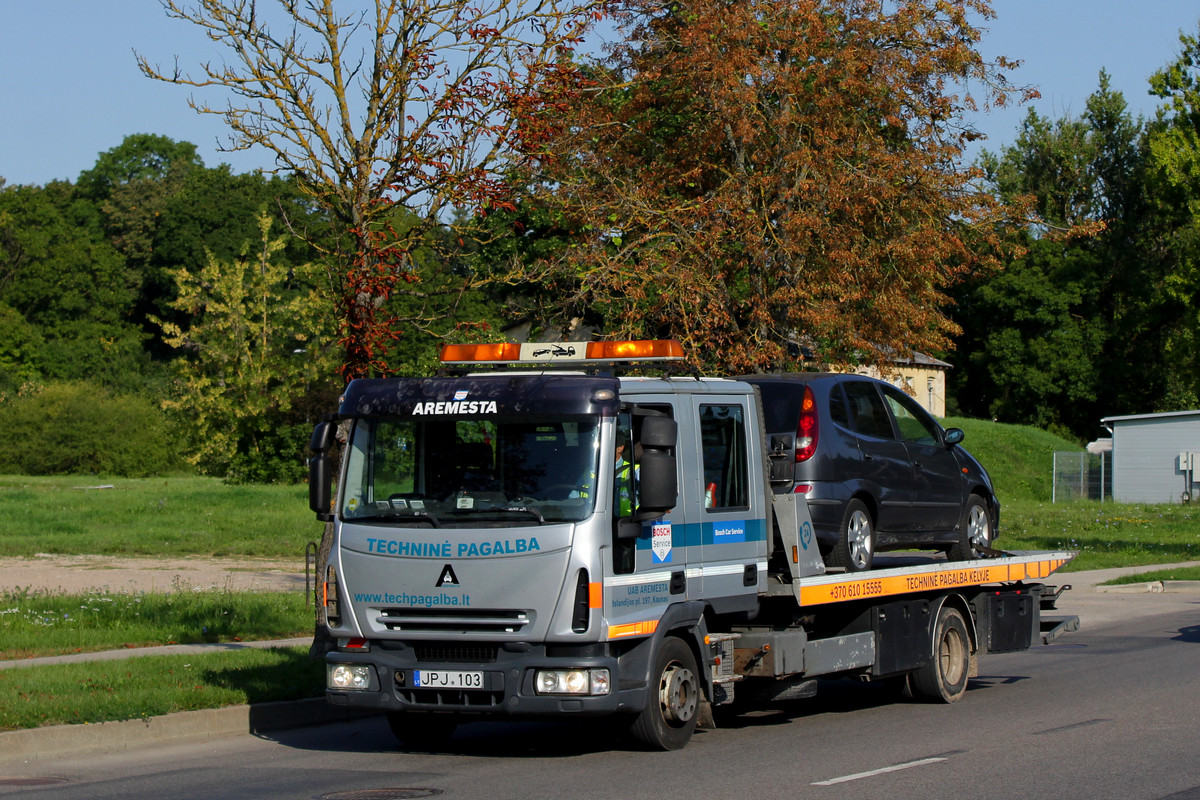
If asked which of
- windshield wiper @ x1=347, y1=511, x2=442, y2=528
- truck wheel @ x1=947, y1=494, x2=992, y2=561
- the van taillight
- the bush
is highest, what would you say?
the bush

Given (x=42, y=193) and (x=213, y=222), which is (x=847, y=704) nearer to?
(x=213, y=222)

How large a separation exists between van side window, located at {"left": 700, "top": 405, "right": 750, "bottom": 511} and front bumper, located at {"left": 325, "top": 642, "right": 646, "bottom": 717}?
1590 mm

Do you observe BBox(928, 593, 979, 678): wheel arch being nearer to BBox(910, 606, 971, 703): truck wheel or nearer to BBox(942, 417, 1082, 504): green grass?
BBox(910, 606, 971, 703): truck wheel

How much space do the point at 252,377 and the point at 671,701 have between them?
48577 mm

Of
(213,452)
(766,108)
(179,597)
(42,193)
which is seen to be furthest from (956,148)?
(42,193)

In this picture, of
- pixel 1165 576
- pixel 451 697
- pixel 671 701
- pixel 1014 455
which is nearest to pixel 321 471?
pixel 451 697

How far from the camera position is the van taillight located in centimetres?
1070

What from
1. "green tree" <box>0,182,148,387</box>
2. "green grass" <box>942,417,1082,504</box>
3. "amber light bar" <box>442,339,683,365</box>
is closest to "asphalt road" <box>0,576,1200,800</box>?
"amber light bar" <box>442,339,683,365</box>

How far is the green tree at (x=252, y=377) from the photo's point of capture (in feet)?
178

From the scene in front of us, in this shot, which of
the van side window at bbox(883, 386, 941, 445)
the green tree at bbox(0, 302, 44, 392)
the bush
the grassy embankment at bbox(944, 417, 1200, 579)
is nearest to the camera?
the van side window at bbox(883, 386, 941, 445)

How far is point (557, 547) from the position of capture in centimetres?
827

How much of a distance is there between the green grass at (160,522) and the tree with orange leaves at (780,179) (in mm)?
11378

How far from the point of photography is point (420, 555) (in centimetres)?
855

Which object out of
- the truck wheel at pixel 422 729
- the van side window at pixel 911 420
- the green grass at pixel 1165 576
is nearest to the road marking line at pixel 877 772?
the truck wheel at pixel 422 729
